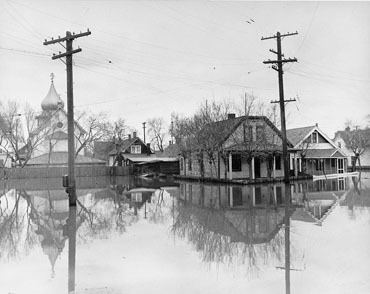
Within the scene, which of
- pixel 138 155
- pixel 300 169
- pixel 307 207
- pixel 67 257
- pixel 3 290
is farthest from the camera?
pixel 138 155

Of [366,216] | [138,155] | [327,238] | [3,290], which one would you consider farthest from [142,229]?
[138,155]

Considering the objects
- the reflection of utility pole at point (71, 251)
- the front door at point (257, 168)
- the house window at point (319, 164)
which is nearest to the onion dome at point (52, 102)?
the house window at point (319, 164)

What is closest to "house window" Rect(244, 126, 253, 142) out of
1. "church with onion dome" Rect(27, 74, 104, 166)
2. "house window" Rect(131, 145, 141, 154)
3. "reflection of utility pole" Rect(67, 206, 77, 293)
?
"reflection of utility pole" Rect(67, 206, 77, 293)

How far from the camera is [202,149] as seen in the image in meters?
39.8

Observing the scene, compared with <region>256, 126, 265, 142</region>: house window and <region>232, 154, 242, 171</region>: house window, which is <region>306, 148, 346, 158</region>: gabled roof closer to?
<region>232, 154, 242, 171</region>: house window

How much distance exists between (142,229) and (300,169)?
113ft

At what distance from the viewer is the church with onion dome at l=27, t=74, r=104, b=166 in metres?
63.2

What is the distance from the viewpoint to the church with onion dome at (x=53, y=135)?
207ft

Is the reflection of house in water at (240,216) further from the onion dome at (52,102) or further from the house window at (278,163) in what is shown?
the onion dome at (52,102)

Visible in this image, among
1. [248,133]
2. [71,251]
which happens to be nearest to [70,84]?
[71,251]

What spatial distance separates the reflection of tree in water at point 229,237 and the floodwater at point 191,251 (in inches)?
0.9

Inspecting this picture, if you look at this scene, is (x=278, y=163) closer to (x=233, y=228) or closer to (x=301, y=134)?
(x=301, y=134)

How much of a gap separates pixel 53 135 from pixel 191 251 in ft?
201

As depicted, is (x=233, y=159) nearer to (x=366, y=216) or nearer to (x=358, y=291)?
(x=366, y=216)
